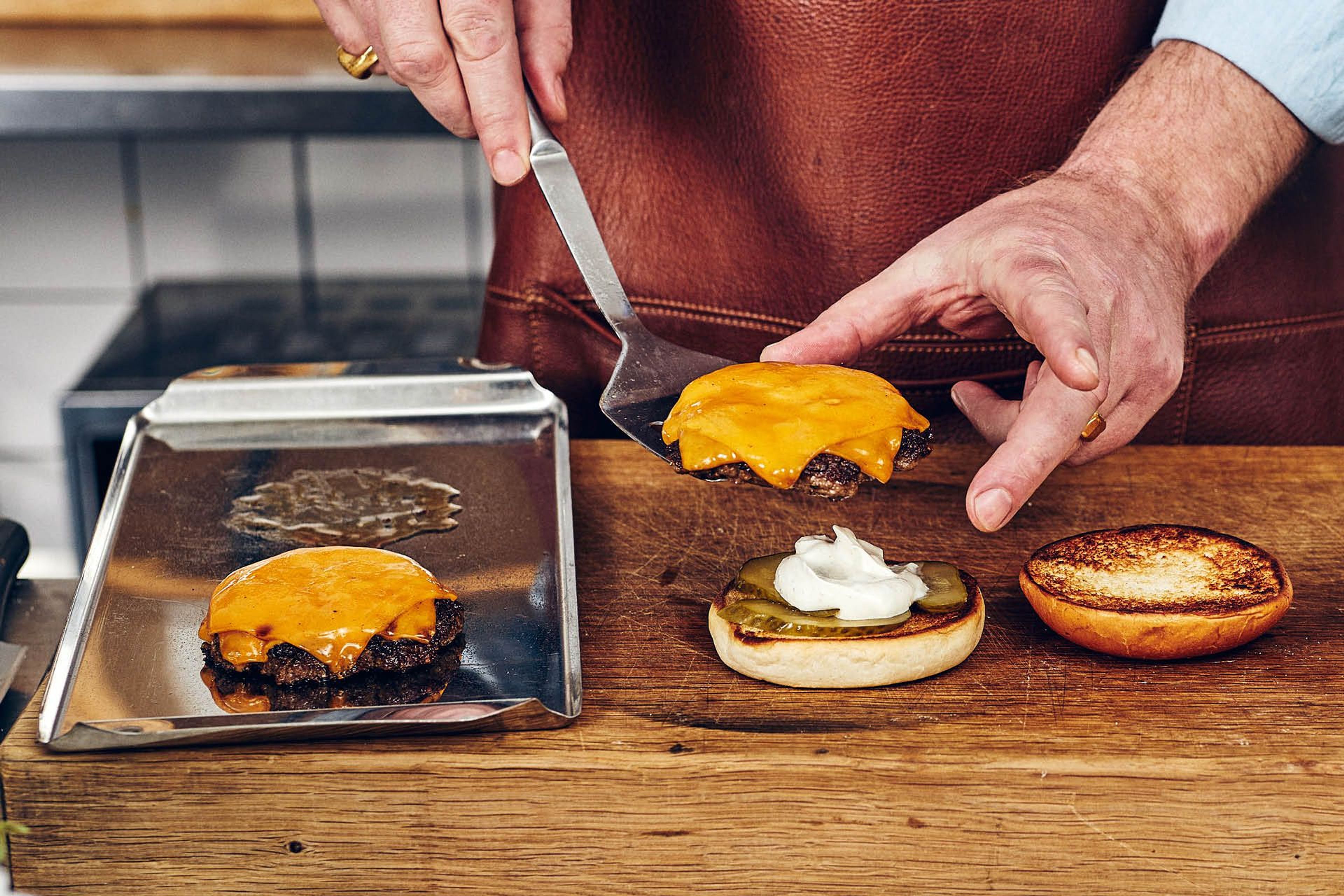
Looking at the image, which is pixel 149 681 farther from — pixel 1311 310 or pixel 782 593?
pixel 1311 310

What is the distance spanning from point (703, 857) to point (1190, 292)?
28.7 inches

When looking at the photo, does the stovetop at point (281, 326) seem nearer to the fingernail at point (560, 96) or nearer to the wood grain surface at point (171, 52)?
the wood grain surface at point (171, 52)

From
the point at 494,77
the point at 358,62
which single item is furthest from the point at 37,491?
the point at 494,77

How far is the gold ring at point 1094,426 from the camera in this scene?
3.52ft

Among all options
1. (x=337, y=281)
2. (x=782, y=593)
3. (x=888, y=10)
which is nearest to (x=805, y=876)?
(x=782, y=593)

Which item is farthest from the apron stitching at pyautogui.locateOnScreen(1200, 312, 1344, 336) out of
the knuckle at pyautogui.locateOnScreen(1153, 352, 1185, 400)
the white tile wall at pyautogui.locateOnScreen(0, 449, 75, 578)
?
the white tile wall at pyautogui.locateOnScreen(0, 449, 75, 578)

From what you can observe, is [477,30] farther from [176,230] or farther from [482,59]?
[176,230]

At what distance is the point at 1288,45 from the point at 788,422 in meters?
0.62

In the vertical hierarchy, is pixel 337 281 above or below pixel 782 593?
below

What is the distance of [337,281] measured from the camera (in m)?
2.82

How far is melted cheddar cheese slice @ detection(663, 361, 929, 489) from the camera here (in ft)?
→ 3.11

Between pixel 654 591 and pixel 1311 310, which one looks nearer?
pixel 654 591

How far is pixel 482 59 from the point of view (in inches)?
42.5

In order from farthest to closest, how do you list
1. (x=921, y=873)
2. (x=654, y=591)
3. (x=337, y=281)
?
(x=337, y=281), (x=654, y=591), (x=921, y=873)
